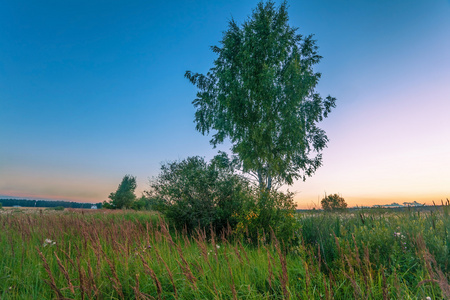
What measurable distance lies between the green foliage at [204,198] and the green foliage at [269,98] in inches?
306

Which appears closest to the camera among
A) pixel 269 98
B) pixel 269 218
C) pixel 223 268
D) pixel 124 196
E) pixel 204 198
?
pixel 223 268

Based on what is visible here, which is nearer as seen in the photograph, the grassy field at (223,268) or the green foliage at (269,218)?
the grassy field at (223,268)

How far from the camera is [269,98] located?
1867 centimetres

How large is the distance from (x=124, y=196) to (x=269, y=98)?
2733 cm

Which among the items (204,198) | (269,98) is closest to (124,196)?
(269,98)

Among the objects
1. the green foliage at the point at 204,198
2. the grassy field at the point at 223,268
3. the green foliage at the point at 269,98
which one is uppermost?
the green foliage at the point at 269,98

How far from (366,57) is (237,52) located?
33.5 ft

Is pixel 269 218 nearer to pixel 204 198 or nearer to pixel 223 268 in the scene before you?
pixel 204 198

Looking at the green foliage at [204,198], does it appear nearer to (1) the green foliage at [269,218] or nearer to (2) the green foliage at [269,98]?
(1) the green foliage at [269,218]

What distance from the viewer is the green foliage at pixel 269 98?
18.7 meters

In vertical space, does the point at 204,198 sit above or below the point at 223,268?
→ above

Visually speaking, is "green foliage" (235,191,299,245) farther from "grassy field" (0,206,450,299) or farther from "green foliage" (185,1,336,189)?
"green foliage" (185,1,336,189)

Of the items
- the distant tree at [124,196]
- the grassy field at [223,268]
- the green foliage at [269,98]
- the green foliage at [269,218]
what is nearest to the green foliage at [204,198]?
the green foliage at [269,218]

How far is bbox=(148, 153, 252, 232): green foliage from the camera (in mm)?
9930
